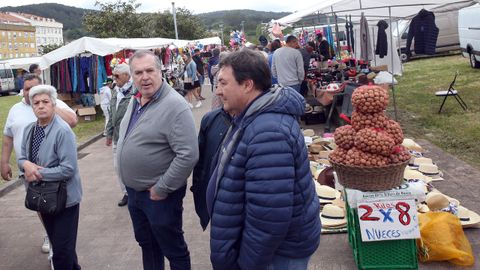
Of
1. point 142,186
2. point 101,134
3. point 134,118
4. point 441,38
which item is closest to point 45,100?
point 134,118

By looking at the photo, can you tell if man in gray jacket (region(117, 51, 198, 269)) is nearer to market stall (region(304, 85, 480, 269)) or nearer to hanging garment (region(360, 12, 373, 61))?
market stall (region(304, 85, 480, 269))

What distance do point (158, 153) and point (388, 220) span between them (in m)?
1.73

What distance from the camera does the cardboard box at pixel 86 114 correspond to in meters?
14.0

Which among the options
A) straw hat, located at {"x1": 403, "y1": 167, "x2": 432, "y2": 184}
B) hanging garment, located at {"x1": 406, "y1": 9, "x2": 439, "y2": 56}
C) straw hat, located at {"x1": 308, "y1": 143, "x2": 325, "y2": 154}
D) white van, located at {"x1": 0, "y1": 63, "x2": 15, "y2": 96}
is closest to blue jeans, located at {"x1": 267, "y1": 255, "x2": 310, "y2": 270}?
straw hat, located at {"x1": 403, "y1": 167, "x2": 432, "y2": 184}

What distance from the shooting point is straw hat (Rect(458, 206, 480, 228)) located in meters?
4.25

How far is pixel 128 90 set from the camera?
514cm

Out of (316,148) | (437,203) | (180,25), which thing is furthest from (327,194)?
(180,25)

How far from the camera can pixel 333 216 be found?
4.54 meters

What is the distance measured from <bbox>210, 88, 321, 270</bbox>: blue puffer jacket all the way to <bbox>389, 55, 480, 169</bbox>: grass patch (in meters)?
5.16

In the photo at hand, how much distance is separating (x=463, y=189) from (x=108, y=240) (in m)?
3.91

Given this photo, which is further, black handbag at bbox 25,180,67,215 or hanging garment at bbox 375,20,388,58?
A: hanging garment at bbox 375,20,388,58

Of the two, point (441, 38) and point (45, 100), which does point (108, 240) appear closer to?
point (45, 100)

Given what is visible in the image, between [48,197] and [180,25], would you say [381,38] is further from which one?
[180,25]

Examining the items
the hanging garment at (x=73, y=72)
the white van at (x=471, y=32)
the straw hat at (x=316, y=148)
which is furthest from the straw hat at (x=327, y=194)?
the white van at (x=471, y=32)
